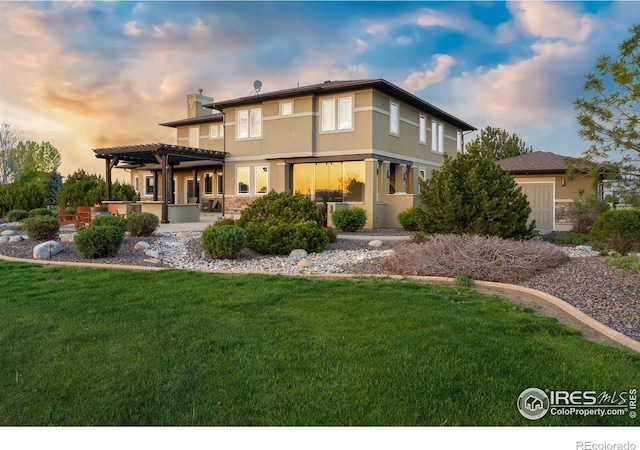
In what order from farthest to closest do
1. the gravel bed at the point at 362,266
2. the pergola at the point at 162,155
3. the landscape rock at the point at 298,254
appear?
the pergola at the point at 162,155 → the landscape rock at the point at 298,254 → the gravel bed at the point at 362,266

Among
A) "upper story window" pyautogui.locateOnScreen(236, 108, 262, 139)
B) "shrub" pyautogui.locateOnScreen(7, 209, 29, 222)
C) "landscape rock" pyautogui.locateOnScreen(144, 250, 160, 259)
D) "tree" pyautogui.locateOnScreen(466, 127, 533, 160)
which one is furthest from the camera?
"tree" pyautogui.locateOnScreen(466, 127, 533, 160)

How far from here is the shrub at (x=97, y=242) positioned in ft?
31.7

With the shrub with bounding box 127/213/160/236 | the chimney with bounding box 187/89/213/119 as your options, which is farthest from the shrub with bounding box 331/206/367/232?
the chimney with bounding box 187/89/213/119

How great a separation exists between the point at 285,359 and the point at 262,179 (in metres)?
18.8

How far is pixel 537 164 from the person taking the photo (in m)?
20.3

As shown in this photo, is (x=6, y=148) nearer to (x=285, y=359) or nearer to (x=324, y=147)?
(x=324, y=147)

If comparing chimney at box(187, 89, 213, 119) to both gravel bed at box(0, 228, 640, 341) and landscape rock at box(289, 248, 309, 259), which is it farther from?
landscape rock at box(289, 248, 309, 259)

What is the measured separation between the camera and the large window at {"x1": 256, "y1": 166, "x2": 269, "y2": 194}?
72.2 feet

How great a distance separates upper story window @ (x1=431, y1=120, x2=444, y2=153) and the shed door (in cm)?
583

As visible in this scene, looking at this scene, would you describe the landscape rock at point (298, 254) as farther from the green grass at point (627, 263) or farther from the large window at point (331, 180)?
the large window at point (331, 180)

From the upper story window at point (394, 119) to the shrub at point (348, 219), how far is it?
4879mm

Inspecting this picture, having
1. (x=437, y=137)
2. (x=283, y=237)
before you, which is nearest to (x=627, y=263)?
(x=283, y=237)

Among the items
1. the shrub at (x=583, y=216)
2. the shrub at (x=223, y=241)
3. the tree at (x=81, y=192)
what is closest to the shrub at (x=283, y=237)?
the shrub at (x=223, y=241)

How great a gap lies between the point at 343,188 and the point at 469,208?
30.3ft
